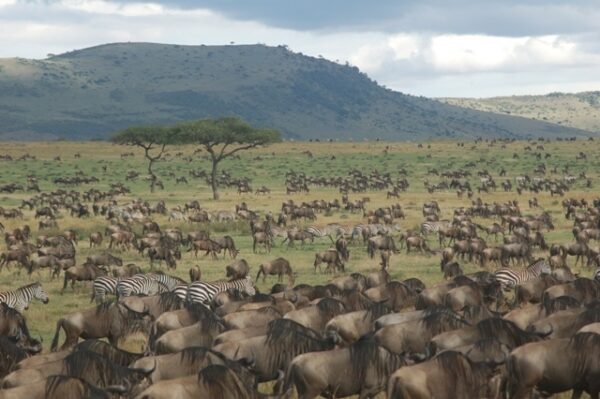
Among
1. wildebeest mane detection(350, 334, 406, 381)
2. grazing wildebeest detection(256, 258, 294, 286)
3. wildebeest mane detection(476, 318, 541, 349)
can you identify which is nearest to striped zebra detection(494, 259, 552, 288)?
grazing wildebeest detection(256, 258, 294, 286)

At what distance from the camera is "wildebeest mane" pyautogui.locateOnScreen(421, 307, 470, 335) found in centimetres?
1250

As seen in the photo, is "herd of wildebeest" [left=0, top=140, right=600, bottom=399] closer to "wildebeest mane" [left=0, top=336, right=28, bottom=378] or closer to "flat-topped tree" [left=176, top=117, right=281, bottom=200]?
"wildebeest mane" [left=0, top=336, right=28, bottom=378]

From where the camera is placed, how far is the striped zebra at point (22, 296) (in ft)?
62.0

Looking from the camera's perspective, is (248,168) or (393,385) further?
(248,168)

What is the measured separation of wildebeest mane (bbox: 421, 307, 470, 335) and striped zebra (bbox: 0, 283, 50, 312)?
9.83 meters

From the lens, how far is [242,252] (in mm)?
30688

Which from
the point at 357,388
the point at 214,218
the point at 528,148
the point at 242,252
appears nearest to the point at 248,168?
the point at 528,148

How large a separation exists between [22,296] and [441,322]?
1060cm

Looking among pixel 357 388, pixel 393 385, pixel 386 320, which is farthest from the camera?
pixel 386 320

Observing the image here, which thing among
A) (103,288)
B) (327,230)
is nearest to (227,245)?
(327,230)

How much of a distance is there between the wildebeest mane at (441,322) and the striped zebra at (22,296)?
9.83 meters

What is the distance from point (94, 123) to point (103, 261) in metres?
163

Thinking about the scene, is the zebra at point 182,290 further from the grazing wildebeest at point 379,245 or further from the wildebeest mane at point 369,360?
the grazing wildebeest at point 379,245

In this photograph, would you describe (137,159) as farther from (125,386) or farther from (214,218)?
(125,386)
